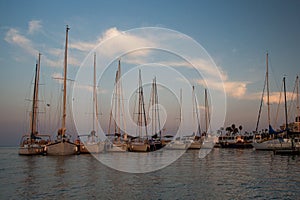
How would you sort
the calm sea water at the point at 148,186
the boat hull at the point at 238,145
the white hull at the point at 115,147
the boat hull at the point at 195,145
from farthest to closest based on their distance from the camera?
the boat hull at the point at 238,145
the boat hull at the point at 195,145
the white hull at the point at 115,147
the calm sea water at the point at 148,186

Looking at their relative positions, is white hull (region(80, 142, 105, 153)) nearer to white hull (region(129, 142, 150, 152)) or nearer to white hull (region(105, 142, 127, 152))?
white hull (region(105, 142, 127, 152))

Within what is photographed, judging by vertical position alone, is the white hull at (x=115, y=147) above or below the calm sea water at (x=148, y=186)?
above

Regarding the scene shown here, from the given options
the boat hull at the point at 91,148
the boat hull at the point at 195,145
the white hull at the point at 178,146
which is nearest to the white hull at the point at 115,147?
the boat hull at the point at 91,148

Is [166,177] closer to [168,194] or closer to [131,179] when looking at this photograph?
[131,179]

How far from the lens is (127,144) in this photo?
70125mm

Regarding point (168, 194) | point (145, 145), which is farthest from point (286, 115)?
point (168, 194)

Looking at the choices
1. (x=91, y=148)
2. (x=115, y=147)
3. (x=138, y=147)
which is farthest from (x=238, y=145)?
(x=91, y=148)

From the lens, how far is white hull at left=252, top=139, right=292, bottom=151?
69019 mm

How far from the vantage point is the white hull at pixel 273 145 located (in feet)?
226

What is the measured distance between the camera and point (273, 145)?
73.3 m

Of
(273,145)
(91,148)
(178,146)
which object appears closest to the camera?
(91,148)

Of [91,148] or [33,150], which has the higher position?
[91,148]

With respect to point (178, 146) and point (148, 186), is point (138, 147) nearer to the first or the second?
point (178, 146)

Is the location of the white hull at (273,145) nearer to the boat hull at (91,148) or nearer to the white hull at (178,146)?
the white hull at (178,146)
